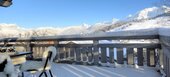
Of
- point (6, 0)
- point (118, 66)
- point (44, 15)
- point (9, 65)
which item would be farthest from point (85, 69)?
point (44, 15)

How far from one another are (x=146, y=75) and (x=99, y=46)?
187 cm

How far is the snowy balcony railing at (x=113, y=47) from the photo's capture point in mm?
6141

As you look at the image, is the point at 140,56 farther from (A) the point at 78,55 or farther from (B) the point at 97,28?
(B) the point at 97,28

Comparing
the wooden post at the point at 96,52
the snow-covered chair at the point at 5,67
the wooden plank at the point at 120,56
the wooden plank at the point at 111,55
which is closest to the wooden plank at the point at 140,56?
the wooden plank at the point at 120,56

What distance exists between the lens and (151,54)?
620cm

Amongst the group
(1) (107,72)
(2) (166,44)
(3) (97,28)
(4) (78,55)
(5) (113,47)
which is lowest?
(1) (107,72)

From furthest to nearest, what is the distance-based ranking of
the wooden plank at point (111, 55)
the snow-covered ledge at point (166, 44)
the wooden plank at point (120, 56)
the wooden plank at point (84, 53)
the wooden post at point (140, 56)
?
the wooden plank at point (84, 53), the wooden plank at point (111, 55), the wooden plank at point (120, 56), the wooden post at point (140, 56), the snow-covered ledge at point (166, 44)

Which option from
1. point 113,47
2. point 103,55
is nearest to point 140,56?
point 113,47

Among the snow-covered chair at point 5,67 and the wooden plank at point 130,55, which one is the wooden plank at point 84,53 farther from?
the snow-covered chair at point 5,67

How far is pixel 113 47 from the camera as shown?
6.80 metres

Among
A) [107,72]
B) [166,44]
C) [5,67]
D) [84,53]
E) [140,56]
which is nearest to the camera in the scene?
[5,67]

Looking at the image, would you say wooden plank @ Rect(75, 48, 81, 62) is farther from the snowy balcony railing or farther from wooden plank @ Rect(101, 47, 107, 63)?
wooden plank @ Rect(101, 47, 107, 63)

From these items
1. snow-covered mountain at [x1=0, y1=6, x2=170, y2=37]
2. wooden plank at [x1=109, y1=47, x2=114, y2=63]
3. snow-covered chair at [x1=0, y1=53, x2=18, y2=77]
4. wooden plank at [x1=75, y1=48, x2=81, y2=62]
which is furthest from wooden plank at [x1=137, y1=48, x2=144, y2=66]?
snow-covered chair at [x1=0, y1=53, x2=18, y2=77]

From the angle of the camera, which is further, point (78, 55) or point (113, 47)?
point (78, 55)
